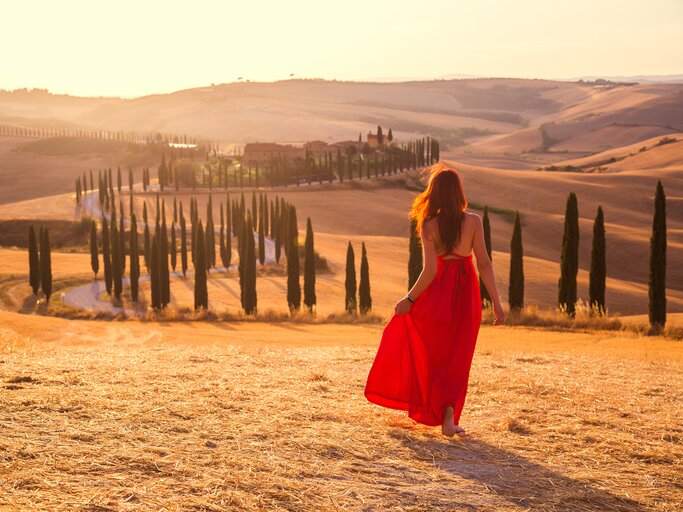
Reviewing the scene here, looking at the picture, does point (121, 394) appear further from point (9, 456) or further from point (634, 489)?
point (634, 489)

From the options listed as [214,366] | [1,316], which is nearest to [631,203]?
[1,316]

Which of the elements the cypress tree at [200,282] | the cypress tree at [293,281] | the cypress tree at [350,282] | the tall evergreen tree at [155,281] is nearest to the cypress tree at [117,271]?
the tall evergreen tree at [155,281]

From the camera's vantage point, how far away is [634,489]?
741cm

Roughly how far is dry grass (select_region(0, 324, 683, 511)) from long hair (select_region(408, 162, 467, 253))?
217 cm

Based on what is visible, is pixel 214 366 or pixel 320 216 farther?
pixel 320 216

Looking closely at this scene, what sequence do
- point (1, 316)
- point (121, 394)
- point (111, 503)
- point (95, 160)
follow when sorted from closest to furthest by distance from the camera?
point (111, 503) < point (121, 394) < point (1, 316) < point (95, 160)

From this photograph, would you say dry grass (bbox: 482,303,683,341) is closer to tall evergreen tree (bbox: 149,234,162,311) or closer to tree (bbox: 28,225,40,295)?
tall evergreen tree (bbox: 149,234,162,311)

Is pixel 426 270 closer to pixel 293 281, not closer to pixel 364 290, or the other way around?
pixel 364 290

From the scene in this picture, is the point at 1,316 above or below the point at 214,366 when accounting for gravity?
below

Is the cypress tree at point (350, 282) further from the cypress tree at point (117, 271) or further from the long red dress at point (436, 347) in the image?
the long red dress at point (436, 347)

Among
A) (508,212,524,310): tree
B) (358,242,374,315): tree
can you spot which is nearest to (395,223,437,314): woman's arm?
(508,212,524,310): tree

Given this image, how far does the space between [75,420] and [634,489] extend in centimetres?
544

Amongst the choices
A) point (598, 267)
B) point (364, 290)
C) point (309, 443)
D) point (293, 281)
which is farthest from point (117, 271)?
point (309, 443)

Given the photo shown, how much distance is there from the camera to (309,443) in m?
8.16
